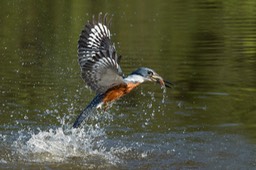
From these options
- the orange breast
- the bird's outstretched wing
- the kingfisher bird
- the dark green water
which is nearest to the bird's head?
the kingfisher bird

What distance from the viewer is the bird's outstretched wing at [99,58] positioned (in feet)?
27.3

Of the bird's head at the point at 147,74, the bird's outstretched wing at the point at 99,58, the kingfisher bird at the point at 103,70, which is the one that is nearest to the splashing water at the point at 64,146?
the kingfisher bird at the point at 103,70

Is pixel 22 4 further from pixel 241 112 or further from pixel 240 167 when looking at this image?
pixel 240 167

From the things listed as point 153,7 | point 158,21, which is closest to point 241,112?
point 158,21

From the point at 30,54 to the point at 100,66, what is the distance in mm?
9426

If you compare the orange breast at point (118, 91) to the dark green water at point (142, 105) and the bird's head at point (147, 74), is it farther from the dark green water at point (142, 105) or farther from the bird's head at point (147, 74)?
the dark green water at point (142, 105)

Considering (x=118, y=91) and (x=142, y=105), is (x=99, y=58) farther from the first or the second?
(x=142, y=105)

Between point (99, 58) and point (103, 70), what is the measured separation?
159 mm

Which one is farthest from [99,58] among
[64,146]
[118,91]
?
[64,146]

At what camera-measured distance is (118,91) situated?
864cm

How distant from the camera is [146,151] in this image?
914 centimetres

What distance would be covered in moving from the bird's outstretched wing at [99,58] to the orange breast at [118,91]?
0.08m

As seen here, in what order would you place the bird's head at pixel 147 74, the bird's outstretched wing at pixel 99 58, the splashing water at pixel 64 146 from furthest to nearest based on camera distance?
the splashing water at pixel 64 146
the bird's head at pixel 147 74
the bird's outstretched wing at pixel 99 58

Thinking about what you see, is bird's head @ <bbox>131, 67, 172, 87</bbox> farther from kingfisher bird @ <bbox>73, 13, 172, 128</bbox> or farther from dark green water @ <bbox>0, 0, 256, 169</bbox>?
dark green water @ <bbox>0, 0, 256, 169</bbox>
